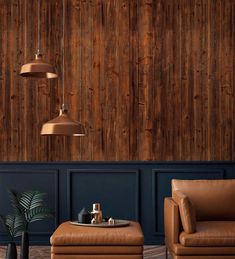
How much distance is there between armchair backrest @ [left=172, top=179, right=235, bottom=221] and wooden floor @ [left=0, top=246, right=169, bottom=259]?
2.44 feet

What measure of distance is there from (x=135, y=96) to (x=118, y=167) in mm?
813

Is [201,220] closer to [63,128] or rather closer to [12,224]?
[63,128]

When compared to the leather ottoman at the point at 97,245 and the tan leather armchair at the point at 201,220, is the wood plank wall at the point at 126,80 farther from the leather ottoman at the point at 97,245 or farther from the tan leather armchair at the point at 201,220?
the leather ottoman at the point at 97,245

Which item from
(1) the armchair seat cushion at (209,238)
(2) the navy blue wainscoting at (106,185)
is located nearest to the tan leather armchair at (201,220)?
(1) the armchair seat cushion at (209,238)

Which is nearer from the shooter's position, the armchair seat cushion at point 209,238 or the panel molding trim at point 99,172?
the armchair seat cushion at point 209,238

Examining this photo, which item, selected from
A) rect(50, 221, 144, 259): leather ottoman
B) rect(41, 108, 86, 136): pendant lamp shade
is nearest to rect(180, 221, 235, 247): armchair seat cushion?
rect(50, 221, 144, 259): leather ottoman

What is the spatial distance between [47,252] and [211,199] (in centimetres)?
184

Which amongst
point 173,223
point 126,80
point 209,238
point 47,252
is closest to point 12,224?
point 47,252

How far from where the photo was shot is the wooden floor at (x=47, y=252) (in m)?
5.64

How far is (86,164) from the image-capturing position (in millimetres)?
6270

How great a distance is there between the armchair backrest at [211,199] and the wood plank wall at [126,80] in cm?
97

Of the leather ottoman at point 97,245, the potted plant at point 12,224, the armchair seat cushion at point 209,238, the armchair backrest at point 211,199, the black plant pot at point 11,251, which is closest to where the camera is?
the leather ottoman at point 97,245

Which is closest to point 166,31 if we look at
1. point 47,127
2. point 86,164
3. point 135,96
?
point 135,96

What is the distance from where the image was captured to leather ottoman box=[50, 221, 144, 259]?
14.7 feet
